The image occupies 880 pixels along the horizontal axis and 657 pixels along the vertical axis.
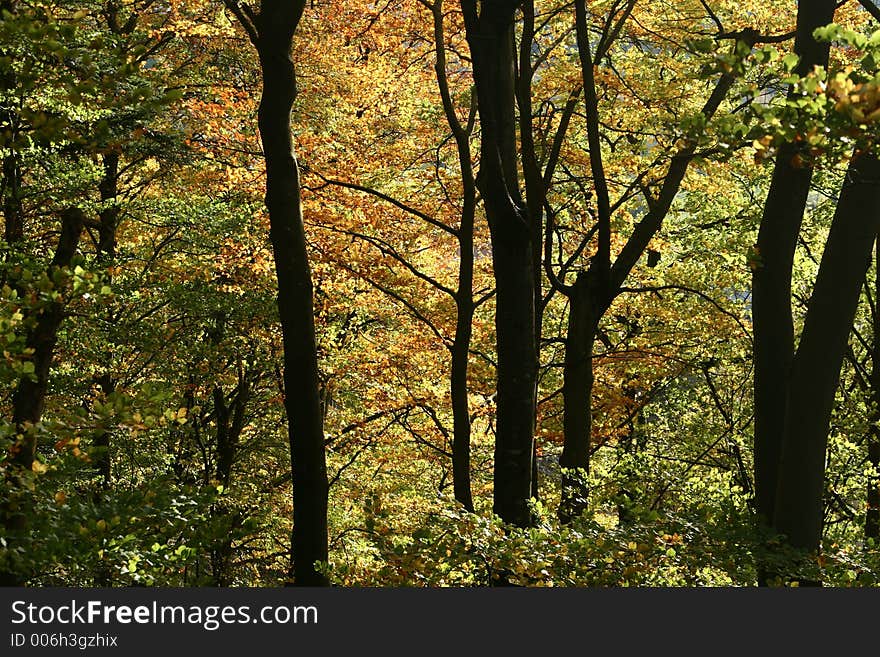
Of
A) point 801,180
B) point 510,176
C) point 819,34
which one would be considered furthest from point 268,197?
point 819,34

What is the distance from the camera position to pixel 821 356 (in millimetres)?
7086

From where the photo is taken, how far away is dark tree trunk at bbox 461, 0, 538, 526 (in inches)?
292

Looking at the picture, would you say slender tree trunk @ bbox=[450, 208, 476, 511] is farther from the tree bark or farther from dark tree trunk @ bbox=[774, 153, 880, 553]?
dark tree trunk @ bbox=[774, 153, 880, 553]

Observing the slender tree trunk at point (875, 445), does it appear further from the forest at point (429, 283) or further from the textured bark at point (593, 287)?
the textured bark at point (593, 287)

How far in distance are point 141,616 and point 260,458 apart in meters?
14.5

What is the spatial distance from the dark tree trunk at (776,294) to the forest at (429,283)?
0.03m

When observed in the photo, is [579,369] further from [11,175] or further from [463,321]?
[11,175]

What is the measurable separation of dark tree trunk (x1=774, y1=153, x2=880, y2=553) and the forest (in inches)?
1.1

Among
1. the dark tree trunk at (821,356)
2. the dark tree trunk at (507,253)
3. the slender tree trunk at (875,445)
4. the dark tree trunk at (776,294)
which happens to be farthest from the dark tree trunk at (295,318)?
the slender tree trunk at (875,445)

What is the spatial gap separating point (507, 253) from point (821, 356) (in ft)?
8.21

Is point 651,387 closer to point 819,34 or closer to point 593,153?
point 593,153

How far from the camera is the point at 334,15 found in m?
14.6

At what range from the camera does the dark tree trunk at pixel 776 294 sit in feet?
24.1

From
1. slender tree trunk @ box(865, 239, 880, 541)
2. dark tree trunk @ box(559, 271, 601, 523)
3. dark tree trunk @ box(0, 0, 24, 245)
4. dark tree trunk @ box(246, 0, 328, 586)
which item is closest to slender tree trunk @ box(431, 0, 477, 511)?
dark tree trunk @ box(559, 271, 601, 523)
